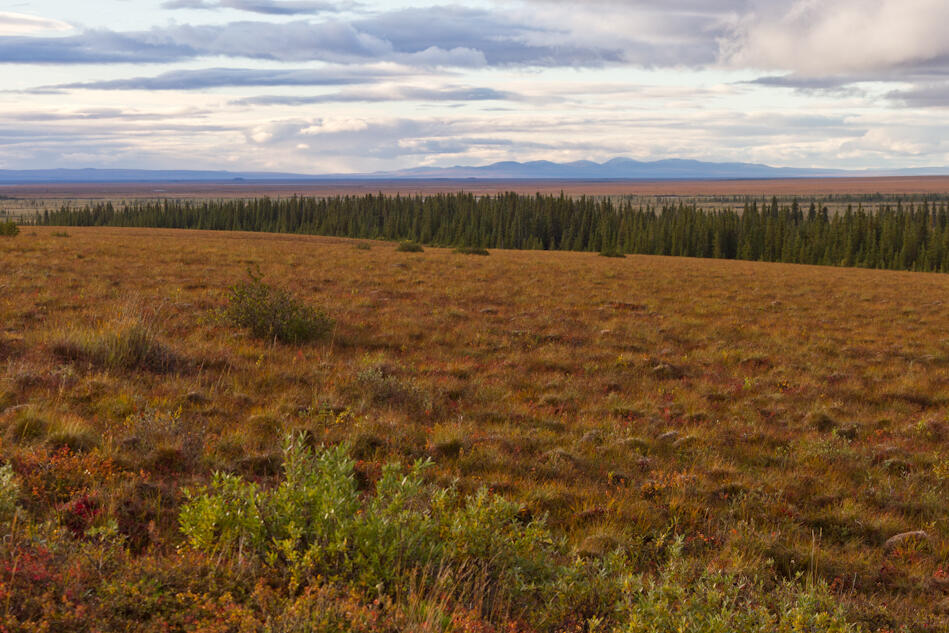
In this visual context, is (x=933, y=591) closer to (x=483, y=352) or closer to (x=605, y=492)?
(x=605, y=492)

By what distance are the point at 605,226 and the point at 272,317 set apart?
10957 cm

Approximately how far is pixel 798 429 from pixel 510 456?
490cm

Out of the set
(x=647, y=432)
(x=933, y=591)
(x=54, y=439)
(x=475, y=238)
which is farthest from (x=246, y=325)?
(x=475, y=238)

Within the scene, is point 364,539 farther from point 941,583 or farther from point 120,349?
point 120,349

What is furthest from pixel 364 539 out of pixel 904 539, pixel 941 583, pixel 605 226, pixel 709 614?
pixel 605 226

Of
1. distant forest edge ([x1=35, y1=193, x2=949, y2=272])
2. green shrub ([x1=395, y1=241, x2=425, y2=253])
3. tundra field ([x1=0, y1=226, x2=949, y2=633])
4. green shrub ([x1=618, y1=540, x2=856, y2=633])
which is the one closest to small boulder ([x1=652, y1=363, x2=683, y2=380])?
tundra field ([x1=0, y1=226, x2=949, y2=633])

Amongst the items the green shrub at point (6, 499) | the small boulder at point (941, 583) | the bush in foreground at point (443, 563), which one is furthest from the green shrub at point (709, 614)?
the green shrub at point (6, 499)

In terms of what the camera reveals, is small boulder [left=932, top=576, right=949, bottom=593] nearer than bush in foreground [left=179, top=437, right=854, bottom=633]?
No

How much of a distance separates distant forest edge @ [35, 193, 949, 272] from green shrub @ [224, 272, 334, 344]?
295ft

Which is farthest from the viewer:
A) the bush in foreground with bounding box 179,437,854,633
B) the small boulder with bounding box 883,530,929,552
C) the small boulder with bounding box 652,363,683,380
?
the small boulder with bounding box 652,363,683,380

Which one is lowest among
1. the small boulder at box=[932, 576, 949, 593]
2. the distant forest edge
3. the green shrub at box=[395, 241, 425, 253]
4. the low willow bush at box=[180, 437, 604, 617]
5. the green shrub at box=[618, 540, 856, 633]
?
the small boulder at box=[932, 576, 949, 593]

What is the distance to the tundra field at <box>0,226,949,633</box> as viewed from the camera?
3482 millimetres

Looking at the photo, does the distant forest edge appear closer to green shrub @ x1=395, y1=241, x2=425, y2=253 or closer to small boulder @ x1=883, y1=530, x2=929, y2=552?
green shrub @ x1=395, y1=241, x2=425, y2=253

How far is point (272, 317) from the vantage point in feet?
37.3
